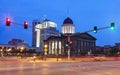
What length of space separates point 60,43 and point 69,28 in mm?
17480

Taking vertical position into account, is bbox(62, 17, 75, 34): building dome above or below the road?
above

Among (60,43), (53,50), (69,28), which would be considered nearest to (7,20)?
(69,28)

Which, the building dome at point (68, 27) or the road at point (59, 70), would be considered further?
the building dome at point (68, 27)

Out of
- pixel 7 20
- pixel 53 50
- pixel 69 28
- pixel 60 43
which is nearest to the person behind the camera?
pixel 7 20

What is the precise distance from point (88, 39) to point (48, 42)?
1027 inches

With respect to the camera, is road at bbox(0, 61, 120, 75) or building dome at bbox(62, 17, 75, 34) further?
building dome at bbox(62, 17, 75, 34)

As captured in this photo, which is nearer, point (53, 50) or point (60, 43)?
point (60, 43)

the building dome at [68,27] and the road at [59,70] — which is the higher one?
the building dome at [68,27]

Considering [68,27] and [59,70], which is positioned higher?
[68,27]

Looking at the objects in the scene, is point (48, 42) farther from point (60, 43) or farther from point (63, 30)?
point (63, 30)

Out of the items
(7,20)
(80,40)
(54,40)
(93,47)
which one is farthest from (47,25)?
(7,20)

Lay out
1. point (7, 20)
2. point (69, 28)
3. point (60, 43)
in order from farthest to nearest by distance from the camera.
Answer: point (60, 43), point (69, 28), point (7, 20)

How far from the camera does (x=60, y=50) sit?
182 m

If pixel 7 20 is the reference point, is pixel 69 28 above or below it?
above
